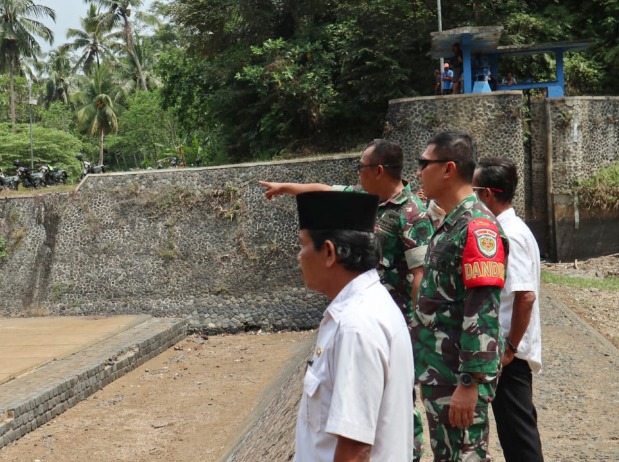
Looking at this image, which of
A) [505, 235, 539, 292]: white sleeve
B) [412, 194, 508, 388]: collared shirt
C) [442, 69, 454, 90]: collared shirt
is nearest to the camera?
[412, 194, 508, 388]: collared shirt

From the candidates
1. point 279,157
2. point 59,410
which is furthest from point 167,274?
point 59,410

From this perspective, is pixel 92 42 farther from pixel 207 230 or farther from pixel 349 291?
pixel 349 291

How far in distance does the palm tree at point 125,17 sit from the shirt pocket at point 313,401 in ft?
140

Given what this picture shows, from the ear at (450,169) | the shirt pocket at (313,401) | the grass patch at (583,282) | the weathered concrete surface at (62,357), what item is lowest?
the weathered concrete surface at (62,357)

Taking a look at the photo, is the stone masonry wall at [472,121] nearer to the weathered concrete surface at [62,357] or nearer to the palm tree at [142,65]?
the weathered concrete surface at [62,357]

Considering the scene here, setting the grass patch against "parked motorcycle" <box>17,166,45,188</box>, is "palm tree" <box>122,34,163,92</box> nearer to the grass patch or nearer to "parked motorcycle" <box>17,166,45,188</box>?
"parked motorcycle" <box>17,166,45,188</box>

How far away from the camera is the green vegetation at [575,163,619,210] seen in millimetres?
15672

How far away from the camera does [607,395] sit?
6.16m

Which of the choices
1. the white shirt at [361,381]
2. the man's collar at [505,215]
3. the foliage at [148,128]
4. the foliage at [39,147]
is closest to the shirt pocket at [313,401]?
the white shirt at [361,381]

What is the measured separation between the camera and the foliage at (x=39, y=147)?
36156 mm

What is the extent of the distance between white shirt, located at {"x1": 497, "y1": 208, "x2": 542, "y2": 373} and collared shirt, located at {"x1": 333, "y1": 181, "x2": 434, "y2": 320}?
1.21 ft

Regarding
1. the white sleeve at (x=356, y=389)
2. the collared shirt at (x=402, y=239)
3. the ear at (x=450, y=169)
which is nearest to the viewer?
the white sleeve at (x=356, y=389)

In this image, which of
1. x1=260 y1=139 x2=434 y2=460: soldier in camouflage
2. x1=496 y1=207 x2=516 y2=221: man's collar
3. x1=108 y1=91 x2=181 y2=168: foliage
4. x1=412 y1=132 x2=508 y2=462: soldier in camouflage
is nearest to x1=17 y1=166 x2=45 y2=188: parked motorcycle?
x1=108 y1=91 x2=181 y2=168: foliage

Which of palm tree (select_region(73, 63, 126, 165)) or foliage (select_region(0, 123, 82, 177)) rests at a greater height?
palm tree (select_region(73, 63, 126, 165))
